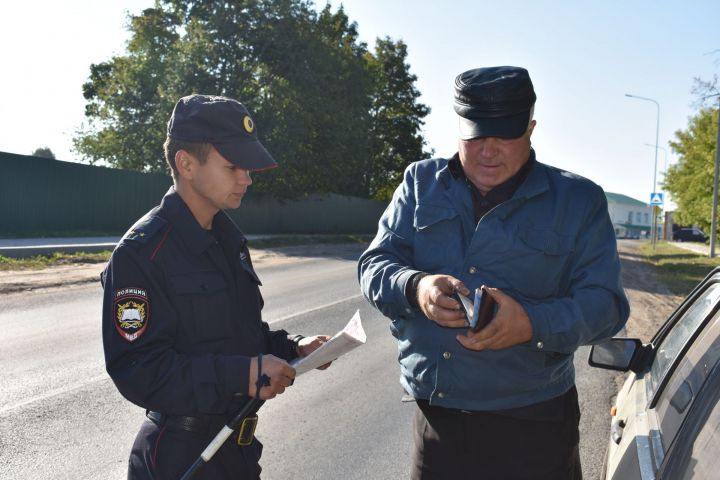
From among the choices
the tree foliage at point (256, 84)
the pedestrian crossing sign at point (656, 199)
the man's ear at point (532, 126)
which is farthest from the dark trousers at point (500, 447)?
the pedestrian crossing sign at point (656, 199)

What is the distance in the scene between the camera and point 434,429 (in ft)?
6.97

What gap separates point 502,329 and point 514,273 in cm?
29

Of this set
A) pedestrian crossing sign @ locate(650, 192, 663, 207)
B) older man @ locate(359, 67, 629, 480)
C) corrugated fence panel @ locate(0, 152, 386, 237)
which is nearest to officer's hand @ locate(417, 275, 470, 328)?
older man @ locate(359, 67, 629, 480)

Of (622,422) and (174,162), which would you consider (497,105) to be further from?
(622,422)

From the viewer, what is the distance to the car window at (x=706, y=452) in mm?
1532

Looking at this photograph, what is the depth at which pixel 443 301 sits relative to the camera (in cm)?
183

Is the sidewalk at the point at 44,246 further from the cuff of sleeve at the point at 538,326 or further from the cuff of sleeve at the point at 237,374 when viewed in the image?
the cuff of sleeve at the point at 538,326

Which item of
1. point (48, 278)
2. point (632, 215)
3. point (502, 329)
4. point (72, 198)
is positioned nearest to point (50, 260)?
point (48, 278)

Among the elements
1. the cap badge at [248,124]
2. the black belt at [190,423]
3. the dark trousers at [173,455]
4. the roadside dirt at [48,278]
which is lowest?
the roadside dirt at [48,278]

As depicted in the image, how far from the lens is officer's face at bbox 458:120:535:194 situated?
2.09 m

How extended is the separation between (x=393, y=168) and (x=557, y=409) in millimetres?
44442

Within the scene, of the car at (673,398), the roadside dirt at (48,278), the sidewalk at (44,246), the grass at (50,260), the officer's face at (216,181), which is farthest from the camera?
the sidewalk at (44,246)

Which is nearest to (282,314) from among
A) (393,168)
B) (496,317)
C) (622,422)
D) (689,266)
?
(622,422)

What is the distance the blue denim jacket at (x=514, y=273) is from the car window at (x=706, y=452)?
1.20 ft
